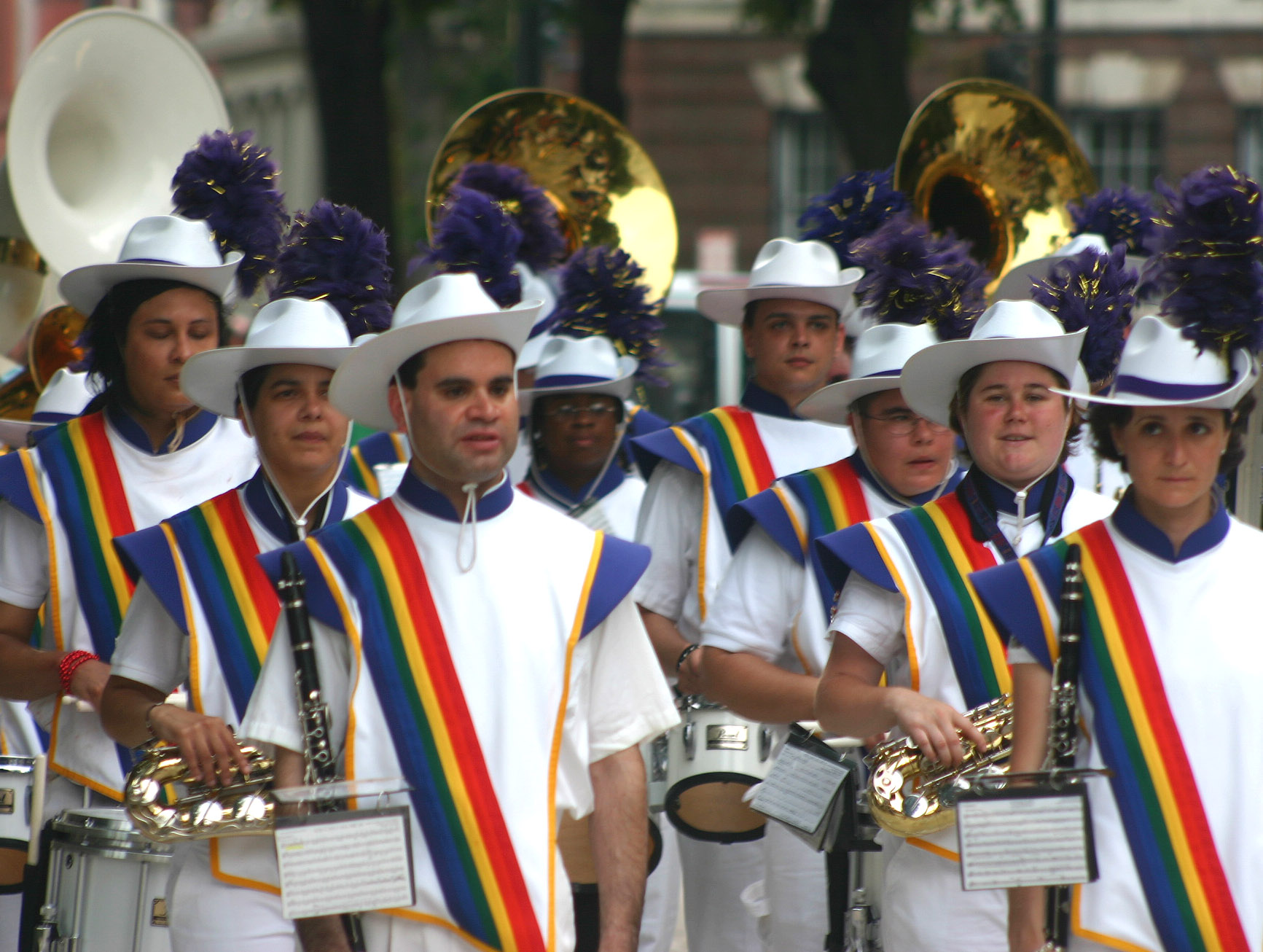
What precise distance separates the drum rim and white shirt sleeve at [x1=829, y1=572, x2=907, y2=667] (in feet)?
2.96

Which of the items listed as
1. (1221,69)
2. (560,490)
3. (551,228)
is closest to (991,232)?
(551,228)

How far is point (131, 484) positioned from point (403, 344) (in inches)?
56.6

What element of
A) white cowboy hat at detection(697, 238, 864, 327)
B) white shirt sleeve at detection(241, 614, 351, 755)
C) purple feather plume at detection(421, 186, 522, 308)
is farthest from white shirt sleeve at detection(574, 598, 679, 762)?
white cowboy hat at detection(697, 238, 864, 327)

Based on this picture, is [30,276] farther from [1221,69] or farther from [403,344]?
[1221,69]

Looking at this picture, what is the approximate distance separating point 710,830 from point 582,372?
1986 millimetres

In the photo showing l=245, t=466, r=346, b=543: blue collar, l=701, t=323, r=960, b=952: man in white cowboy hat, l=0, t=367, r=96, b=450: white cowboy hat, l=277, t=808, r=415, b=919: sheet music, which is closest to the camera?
l=277, t=808, r=415, b=919: sheet music

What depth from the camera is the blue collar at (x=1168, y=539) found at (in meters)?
3.68

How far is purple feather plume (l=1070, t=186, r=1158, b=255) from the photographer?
718 centimetres

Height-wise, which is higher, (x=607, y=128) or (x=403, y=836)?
(x=607, y=128)

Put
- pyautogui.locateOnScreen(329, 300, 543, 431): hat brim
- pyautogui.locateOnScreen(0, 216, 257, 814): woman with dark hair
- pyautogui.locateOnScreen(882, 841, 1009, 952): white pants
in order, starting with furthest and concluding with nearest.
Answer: pyautogui.locateOnScreen(0, 216, 257, 814): woman with dark hair, pyautogui.locateOnScreen(882, 841, 1009, 952): white pants, pyautogui.locateOnScreen(329, 300, 543, 431): hat brim

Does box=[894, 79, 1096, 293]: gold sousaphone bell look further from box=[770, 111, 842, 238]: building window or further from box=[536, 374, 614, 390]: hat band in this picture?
box=[770, 111, 842, 238]: building window

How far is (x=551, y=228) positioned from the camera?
25.4 feet

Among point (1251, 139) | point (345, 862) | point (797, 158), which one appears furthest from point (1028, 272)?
point (1251, 139)

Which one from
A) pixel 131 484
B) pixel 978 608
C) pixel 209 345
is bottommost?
pixel 978 608
